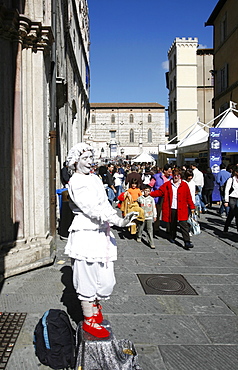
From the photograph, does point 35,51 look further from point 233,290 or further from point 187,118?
point 187,118

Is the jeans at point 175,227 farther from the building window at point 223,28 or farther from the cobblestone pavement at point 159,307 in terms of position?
the building window at point 223,28

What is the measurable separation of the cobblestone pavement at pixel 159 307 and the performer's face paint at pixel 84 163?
1.80m

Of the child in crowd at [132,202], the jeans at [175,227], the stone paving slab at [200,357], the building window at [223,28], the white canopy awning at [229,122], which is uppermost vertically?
the building window at [223,28]

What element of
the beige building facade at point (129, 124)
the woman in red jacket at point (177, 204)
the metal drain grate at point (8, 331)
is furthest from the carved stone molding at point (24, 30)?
the beige building facade at point (129, 124)

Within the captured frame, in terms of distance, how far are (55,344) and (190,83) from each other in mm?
47136

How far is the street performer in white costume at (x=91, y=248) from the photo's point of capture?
3270mm

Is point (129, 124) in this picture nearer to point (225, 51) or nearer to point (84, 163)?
point (225, 51)

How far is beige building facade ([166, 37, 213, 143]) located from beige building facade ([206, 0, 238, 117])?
18.1 meters

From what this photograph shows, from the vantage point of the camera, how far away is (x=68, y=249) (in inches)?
136

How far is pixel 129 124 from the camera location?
8675 centimetres

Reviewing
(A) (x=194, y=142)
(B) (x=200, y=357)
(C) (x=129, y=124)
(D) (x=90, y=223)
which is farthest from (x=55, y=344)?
(C) (x=129, y=124)

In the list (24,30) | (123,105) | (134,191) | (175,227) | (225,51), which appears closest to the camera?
(24,30)

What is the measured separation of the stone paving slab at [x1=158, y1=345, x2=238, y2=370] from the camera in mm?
3125

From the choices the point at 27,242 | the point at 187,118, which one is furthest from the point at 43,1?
the point at 187,118
